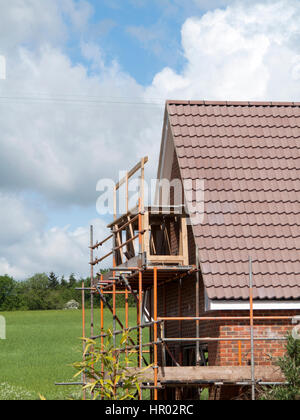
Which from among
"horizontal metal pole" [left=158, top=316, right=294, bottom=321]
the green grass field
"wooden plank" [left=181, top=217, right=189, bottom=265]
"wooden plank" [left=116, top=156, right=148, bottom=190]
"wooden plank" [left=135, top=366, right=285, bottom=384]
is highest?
"wooden plank" [left=116, top=156, right=148, bottom=190]

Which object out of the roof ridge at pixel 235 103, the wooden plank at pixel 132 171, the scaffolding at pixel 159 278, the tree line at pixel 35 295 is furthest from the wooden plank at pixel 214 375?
the tree line at pixel 35 295

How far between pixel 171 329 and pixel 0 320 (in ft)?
172

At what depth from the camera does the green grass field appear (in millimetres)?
33125

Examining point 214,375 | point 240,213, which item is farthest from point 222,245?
point 214,375

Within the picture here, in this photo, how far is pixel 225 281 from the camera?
15.2 meters

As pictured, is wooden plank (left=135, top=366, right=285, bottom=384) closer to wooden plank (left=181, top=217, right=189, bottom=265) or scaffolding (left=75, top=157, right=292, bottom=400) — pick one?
scaffolding (left=75, top=157, right=292, bottom=400)

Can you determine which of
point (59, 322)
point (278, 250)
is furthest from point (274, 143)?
point (59, 322)

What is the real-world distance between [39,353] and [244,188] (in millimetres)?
35084

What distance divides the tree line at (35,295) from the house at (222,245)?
7767 centimetres

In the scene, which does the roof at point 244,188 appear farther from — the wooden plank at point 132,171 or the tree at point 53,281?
the tree at point 53,281

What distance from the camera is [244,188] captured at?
17219 mm

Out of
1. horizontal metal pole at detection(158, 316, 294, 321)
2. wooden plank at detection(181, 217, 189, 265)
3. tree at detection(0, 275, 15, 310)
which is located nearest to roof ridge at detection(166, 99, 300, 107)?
wooden plank at detection(181, 217, 189, 265)

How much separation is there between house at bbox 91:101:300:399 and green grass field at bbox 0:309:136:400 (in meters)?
4.50

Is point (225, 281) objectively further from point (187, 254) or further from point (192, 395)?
point (192, 395)
